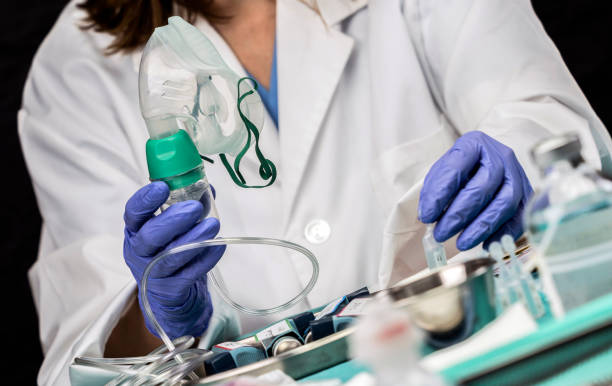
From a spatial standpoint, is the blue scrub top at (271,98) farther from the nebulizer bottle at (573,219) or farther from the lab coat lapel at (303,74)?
the nebulizer bottle at (573,219)

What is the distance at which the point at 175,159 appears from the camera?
2.55 feet

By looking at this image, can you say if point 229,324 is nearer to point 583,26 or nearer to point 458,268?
point 458,268

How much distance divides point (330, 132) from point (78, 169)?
536mm

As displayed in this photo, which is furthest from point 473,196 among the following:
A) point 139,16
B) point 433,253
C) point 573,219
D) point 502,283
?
point 139,16

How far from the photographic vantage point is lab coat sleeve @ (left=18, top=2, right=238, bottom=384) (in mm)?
1167

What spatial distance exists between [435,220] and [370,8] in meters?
0.57

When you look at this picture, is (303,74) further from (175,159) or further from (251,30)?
(175,159)

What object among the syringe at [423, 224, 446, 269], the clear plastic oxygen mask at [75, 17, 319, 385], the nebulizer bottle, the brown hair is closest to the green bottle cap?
the clear plastic oxygen mask at [75, 17, 319, 385]

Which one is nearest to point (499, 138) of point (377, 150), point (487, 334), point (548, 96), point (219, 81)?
point (548, 96)

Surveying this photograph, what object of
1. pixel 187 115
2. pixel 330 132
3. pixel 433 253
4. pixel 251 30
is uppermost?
pixel 251 30

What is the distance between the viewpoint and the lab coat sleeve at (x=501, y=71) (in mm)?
1093

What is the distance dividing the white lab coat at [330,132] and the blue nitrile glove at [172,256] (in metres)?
0.13

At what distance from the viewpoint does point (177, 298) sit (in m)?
0.96

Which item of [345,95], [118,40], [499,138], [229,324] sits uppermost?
[118,40]
